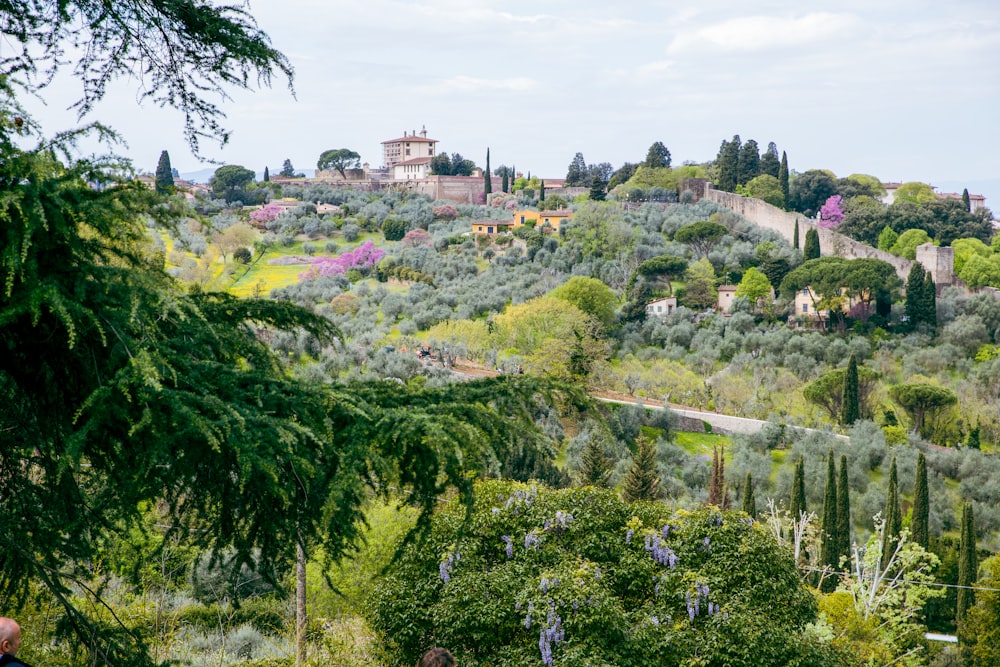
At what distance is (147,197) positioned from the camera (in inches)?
139

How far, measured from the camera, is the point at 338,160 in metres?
85.8

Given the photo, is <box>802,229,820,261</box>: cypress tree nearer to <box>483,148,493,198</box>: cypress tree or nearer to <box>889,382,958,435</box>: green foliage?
<box>889,382,958,435</box>: green foliage

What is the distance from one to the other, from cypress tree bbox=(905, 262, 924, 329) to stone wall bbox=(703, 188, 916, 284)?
3681 millimetres

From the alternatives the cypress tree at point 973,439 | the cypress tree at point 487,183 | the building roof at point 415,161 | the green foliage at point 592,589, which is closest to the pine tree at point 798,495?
the cypress tree at point 973,439

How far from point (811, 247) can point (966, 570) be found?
109 feet

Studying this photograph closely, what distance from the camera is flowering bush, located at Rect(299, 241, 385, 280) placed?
52312mm

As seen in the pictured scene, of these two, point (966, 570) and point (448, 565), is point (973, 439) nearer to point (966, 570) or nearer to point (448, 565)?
point (966, 570)

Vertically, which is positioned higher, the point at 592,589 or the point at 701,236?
the point at 701,236

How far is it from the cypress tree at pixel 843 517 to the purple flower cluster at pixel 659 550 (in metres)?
14.0

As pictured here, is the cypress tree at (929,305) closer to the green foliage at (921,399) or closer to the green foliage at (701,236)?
the green foliage at (921,399)

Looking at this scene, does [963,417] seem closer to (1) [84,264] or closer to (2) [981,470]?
(2) [981,470]

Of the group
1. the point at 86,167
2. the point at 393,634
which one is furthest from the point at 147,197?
the point at 393,634

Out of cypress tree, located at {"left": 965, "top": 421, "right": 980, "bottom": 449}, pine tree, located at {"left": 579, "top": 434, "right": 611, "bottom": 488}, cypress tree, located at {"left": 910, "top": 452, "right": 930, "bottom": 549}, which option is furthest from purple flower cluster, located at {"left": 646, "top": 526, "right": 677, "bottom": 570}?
cypress tree, located at {"left": 965, "top": 421, "right": 980, "bottom": 449}

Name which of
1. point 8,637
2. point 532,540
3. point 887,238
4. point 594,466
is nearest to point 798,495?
point 594,466
